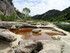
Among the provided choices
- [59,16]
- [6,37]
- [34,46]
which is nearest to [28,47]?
[34,46]

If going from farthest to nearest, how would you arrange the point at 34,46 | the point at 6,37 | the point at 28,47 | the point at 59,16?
the point at 59,16 < the point at 6,37 < the point at 34,46 < the point at 28,47

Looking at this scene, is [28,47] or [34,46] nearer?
[28,47]

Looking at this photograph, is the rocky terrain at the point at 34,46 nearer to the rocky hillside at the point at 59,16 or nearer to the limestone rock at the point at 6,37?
the limestone rock at the point at 6,37

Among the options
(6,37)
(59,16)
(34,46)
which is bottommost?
(34,46)

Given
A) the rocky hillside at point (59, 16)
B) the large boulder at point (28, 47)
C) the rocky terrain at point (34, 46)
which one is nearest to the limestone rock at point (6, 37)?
the rocky terrain at point (34, 46)

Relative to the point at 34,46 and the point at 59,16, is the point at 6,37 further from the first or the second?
the point at 59,16

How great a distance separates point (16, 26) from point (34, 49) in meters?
12.5

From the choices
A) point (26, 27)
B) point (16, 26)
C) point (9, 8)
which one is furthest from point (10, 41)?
point (9, 8)

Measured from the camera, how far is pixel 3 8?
4353cm

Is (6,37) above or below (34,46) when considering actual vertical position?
above

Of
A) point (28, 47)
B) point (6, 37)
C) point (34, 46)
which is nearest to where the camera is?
point (28, 47)

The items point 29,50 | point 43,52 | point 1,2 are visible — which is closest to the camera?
point 43,52

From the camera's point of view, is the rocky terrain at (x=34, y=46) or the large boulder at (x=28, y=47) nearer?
the rocky terrain at (x=34, y=46)

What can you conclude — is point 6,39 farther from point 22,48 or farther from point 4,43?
point 22,48
